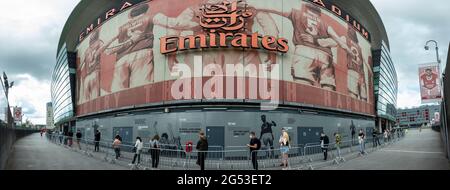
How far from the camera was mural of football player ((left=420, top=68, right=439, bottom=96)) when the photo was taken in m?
16.7

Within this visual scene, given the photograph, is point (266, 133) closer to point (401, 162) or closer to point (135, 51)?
point (401, 162)

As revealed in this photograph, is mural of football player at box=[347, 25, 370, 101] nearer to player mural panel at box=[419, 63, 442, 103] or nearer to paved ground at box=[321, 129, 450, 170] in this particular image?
paved ground at box=[321, 129, 450, 170]

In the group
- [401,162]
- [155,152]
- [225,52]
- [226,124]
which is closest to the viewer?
[401,162]

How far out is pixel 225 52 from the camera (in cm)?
2317

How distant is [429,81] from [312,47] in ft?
37.8

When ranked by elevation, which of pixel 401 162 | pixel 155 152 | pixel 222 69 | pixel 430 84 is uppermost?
pixel 222 69

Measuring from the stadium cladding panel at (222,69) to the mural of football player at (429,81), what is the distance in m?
9.52

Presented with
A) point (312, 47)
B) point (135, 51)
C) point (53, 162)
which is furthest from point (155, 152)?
point (312, 47)

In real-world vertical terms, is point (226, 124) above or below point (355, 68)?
below

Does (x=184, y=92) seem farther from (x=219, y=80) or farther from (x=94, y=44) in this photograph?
(x=94, y=44)

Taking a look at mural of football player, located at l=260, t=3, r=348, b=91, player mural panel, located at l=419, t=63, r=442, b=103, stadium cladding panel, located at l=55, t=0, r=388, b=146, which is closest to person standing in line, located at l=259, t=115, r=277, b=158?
stadium cladding panel, located at l=55, t=0, r=388, b=146

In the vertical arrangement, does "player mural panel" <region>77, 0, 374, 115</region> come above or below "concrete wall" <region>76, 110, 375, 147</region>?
above

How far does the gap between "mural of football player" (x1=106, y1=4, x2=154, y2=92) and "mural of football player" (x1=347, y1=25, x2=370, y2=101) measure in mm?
22757
